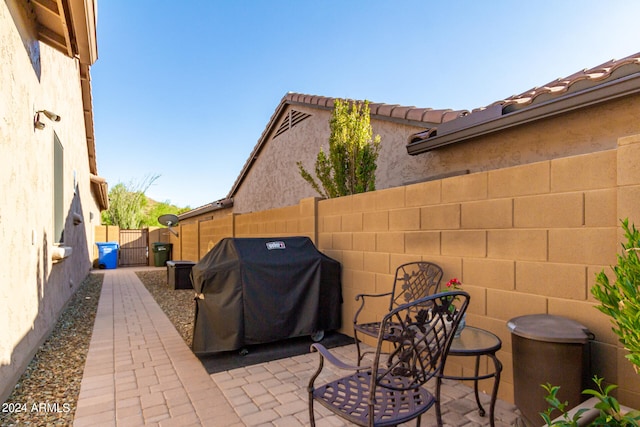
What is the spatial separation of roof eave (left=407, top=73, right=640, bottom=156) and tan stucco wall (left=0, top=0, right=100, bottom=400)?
461cm

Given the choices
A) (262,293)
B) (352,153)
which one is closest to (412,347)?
(262,293)

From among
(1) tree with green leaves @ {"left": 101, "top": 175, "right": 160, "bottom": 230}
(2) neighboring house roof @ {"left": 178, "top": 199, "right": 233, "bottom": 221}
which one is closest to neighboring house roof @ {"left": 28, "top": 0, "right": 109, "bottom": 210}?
(2) neighboring house roof @ {"left": 178, "top": 199, "right": 233, "bottom": 221}

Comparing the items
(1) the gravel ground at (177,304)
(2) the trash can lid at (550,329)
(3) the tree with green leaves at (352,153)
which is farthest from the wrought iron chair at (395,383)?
(3) the tree with green leaves at (352,153)

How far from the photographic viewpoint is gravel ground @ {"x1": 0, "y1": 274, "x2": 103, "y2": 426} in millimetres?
2434

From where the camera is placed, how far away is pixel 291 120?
979 centimetres

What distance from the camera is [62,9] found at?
3.10m

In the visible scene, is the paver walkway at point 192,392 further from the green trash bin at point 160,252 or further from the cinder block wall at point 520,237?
the green trash bin at point 160,252

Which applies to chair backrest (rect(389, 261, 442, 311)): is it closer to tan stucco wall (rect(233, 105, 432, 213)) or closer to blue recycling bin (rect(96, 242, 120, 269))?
tan stucco wall (rect(233, 105, 432, 213))

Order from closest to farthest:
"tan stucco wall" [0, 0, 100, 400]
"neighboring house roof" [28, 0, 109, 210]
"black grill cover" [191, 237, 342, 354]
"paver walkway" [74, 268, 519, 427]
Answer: "paver walkway" [74, 268, 519, 427] < "tan stucco wall" [0, 0, 100, 400] < "neighboring house roof" [28, 0, 109, 210] < "black grill cover" [191, 237, 342, 354]

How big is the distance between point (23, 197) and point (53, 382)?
1.77 metres

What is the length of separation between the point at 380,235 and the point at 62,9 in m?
3.94

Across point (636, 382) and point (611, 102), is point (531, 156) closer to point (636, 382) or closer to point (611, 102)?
point (611, 102)

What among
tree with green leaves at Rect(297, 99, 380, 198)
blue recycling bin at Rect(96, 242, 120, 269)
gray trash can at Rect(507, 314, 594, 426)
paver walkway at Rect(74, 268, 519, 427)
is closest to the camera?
gray trash can at Rect(507, 314, 594, 426)

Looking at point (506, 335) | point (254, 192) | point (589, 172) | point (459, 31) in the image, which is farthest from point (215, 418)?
point (254, 192)
